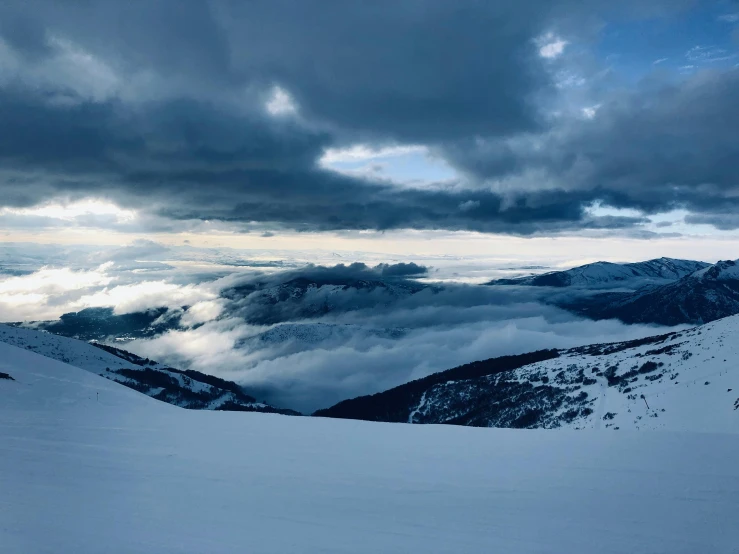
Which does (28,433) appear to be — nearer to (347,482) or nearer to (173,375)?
(347,482)

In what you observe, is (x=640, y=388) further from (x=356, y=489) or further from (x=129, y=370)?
(x=129, y=370)

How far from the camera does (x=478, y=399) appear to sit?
126750 millimetres

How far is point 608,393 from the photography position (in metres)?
86.2

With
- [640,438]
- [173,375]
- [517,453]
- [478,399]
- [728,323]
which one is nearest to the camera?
[517,453]

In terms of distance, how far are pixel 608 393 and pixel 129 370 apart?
5897 inches

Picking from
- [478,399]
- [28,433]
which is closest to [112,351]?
[478,399]

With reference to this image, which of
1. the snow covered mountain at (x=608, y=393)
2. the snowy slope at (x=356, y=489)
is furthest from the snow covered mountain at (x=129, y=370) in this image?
the snowy slope at (x=356, y=489)

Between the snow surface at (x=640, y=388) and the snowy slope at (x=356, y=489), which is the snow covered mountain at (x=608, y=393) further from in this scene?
the snowy slope at (x=356, y=489)

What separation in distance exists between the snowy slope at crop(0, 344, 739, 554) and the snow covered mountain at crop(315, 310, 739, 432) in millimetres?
43495

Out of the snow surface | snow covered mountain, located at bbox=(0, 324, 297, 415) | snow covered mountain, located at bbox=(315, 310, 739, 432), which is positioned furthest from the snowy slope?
snow covered mountain, located at bbox=(0, 324, 297, 415)

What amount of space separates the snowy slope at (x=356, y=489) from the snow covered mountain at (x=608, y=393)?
43495mm

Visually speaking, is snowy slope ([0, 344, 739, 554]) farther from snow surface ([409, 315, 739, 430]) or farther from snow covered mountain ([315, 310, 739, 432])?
snow covered mountain ([315, 310, 739, 432])

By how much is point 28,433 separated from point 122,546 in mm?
9017

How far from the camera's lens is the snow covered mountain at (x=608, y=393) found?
191 feet
